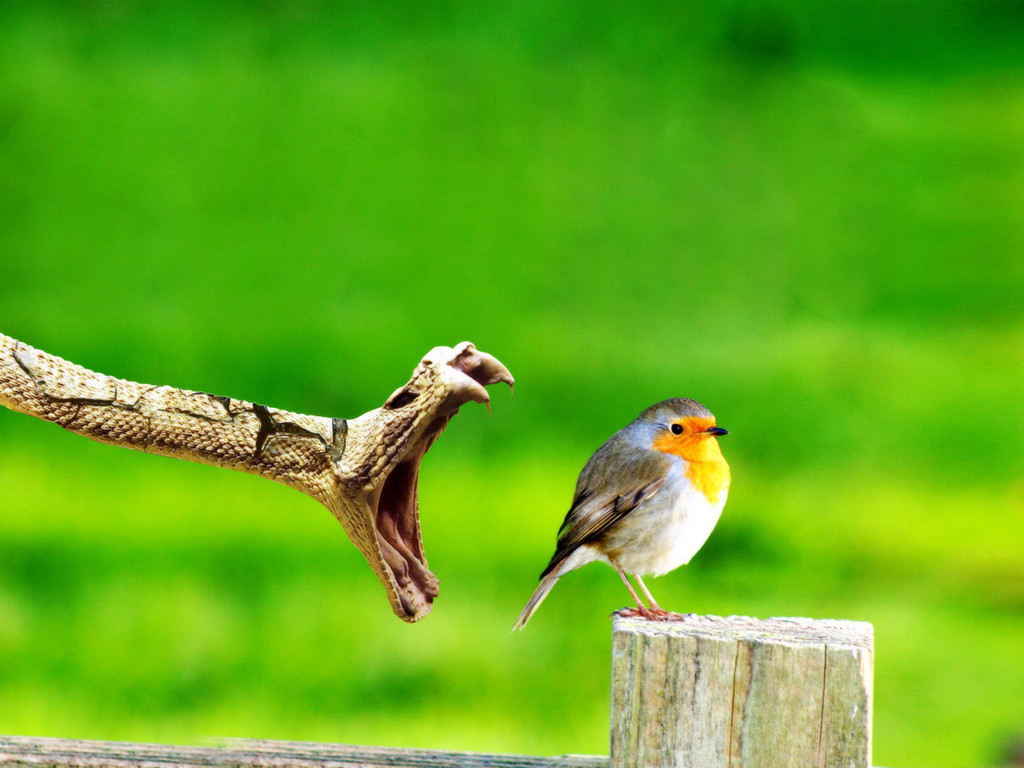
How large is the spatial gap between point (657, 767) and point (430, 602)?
38 cm

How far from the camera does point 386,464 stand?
4.52ft

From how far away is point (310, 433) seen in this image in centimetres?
143

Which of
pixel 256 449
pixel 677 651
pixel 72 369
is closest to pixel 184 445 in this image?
pixel 256 449

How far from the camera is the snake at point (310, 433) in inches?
54.2

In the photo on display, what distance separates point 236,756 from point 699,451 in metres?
0.87

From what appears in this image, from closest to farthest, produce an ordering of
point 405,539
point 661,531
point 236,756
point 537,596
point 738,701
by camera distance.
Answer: point 738,701 → point 236,756 → point 405,539 → point 661,531 → point 537,596

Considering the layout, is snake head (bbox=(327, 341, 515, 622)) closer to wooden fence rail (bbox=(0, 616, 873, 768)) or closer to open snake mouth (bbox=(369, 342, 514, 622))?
open snake mouth (bbox=(369, 342, 514, 622))

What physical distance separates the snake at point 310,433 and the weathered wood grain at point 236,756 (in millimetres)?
185

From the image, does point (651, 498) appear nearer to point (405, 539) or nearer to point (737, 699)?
point (405, 539)

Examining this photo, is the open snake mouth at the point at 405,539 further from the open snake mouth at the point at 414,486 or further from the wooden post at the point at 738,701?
the wooden post at the point at 738,701

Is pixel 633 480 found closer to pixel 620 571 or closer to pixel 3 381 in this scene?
pixel 620 571

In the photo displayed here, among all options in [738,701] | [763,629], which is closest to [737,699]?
[738,701]

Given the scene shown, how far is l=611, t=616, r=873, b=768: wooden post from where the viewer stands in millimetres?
1242

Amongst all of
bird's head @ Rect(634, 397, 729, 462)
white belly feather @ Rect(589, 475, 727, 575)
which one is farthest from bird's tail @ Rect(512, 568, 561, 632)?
bird's head @ Rect(634, 397, 729, 462)
